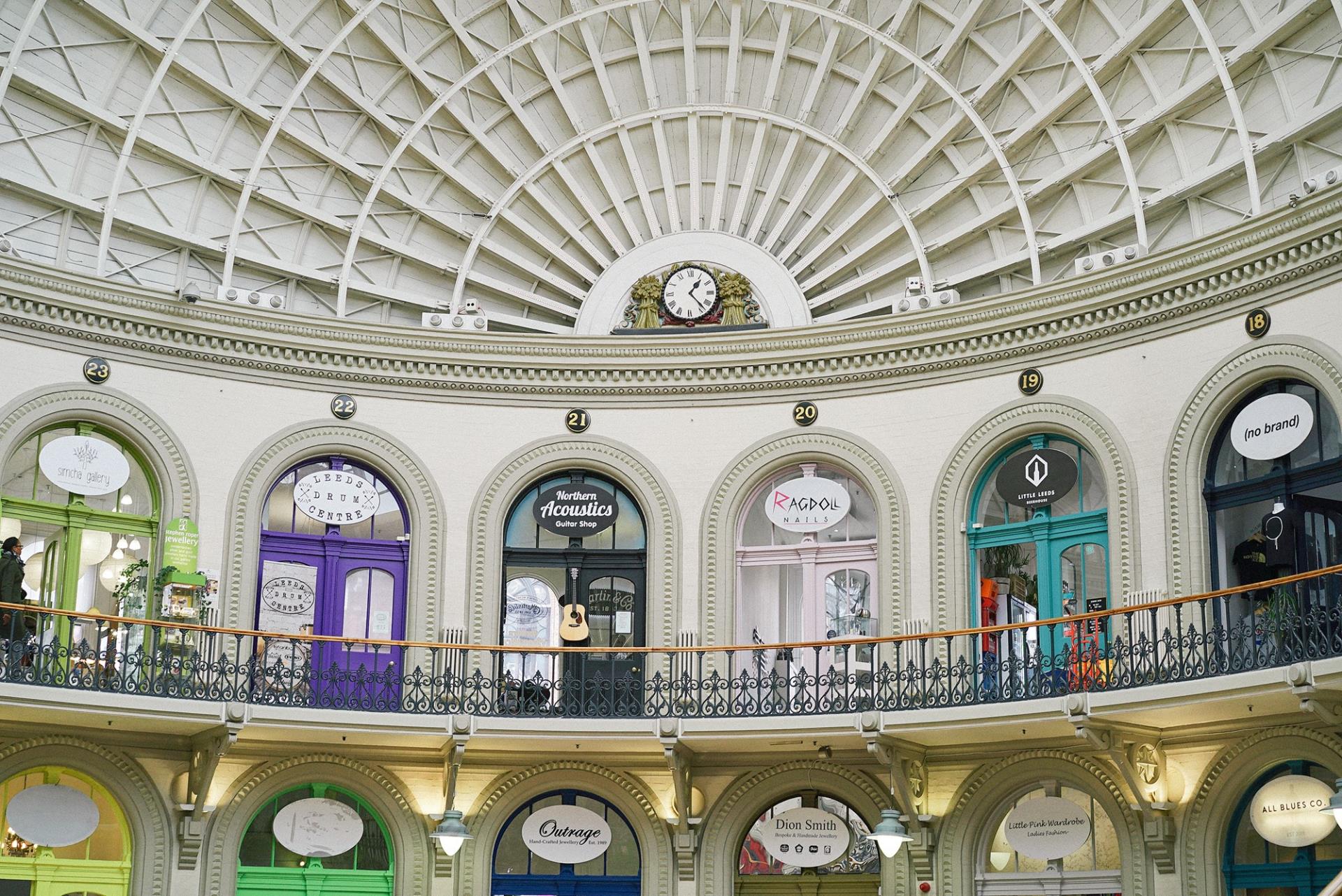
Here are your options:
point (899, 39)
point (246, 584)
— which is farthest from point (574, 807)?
point (899, 39)

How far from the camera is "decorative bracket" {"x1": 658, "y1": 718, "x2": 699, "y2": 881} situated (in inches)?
818

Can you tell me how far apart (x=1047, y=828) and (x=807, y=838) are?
322cm

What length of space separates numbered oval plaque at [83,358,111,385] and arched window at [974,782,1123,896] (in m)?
13.1

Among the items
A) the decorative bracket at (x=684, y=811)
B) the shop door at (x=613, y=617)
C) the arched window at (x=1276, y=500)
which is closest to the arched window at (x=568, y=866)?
the decorative bracket at (x=684, y=811)

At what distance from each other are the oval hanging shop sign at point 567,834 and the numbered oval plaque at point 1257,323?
34.6ft

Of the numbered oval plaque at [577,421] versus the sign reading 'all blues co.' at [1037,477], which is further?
the numbered oval plaque at [577,421]

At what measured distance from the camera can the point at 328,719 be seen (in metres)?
20.0

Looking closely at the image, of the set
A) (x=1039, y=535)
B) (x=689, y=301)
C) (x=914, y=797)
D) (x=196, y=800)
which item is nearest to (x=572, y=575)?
(x=689, y=301)

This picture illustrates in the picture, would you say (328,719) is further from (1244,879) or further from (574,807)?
(1244,879)

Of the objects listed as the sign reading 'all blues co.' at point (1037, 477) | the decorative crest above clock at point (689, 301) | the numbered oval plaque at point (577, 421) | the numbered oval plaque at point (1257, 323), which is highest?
the decorative crest above clock at point (689, 301)

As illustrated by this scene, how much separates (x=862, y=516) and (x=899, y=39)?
6.94 metres

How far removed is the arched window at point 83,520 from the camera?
20734 millimetres

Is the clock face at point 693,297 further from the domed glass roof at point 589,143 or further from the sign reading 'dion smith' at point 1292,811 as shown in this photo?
the sign reading 'dion smith' at point 1292,811

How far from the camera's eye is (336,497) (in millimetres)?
22469
